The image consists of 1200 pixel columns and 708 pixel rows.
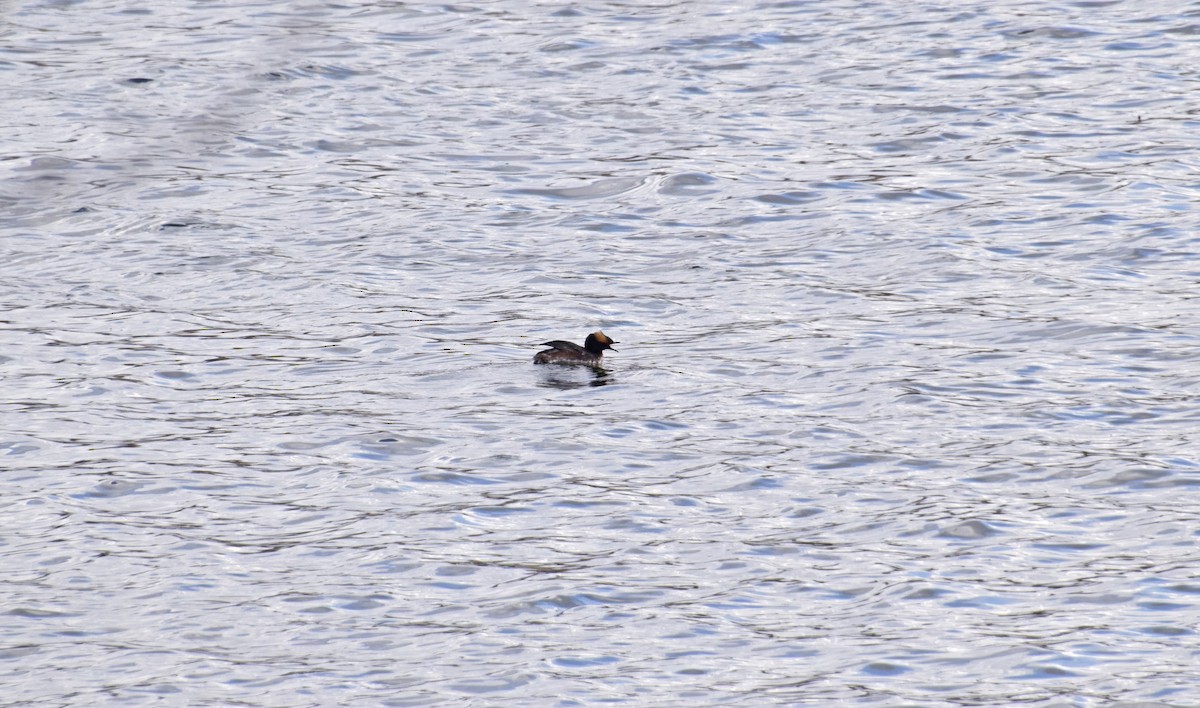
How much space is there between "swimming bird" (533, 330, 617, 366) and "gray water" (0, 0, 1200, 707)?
7.8 inches

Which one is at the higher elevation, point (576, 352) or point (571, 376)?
point (576, 352)

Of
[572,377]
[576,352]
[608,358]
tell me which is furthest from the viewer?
[608,358]

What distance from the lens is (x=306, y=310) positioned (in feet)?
56.7

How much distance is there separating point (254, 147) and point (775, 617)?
43.3 ft

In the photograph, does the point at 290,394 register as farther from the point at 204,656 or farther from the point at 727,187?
the point at 727,187

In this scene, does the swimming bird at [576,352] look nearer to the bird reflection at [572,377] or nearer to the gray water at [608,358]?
the bird reflection at [572,377]

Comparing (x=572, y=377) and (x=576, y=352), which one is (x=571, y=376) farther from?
(x=576, y=352)

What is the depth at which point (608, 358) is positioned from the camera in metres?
16.1

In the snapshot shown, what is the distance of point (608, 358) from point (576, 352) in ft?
2.44

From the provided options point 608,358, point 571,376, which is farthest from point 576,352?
point 608,358

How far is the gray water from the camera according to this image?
35.1 ft

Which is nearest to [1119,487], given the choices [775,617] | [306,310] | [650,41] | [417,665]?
[775,617]

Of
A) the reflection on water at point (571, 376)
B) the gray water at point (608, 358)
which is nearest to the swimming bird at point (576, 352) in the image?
the reflection on water at point (571, 376)

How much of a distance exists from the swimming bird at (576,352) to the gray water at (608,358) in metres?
0.20
